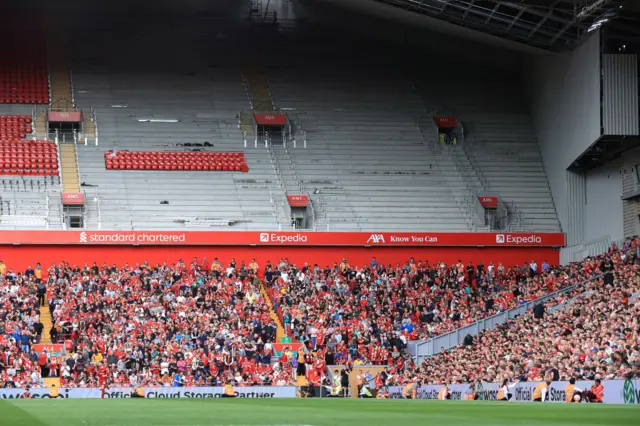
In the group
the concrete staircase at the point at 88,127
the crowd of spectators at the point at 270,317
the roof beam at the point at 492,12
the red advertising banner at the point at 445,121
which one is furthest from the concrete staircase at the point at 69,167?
the roof beam at the point at 492,12

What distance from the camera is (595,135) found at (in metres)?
43.0

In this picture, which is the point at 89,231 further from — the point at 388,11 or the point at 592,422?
the point at 592,422

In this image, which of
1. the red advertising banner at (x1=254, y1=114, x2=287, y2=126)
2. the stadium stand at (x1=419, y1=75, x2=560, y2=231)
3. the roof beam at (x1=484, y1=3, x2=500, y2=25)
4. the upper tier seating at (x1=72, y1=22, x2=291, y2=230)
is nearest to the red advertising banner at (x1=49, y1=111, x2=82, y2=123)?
the upper tier seating at (x1=72, y1=22, x2=291, y2=230)

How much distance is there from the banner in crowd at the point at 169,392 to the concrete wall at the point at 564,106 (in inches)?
653

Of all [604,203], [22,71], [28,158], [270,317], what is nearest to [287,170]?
[270,317]

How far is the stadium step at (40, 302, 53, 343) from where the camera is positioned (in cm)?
3884

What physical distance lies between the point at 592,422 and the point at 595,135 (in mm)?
29972

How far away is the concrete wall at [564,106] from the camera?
43.5m

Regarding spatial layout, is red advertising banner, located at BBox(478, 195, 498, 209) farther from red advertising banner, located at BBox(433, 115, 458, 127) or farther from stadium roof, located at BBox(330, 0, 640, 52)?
A: stadium roof, located at BBox(330, 0, 640, 52)

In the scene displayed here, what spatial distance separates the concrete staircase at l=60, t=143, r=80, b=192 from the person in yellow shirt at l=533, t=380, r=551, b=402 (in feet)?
89.6

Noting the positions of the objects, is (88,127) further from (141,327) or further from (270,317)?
(270,317)

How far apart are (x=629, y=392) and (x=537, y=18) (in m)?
27.2

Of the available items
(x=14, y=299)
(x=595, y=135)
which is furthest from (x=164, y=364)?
(x=595, y=135)

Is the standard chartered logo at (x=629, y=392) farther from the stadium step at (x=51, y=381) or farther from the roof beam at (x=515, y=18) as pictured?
the roof beam at (x=515, y=18)
